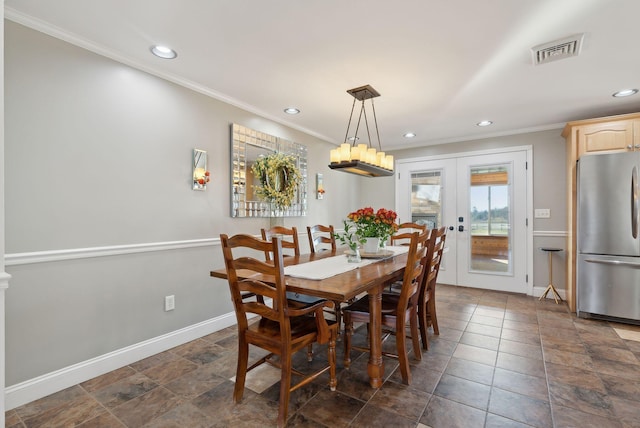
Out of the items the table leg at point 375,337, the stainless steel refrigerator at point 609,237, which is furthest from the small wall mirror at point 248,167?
the stainless steel refrigerator at point 609,237

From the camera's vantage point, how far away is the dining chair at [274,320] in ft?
5.17

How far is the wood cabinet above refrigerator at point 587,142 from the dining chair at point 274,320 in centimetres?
350

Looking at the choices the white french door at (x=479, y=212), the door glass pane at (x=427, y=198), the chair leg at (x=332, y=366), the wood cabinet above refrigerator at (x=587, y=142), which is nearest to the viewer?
the chair leg at (x=332, y=366)

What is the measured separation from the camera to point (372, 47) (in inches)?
86.9

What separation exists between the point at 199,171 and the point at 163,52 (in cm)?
100

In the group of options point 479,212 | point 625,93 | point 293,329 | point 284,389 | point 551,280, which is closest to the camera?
point 284,389

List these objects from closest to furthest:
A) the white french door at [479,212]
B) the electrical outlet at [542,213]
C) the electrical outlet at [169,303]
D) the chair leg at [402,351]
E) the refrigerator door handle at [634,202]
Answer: the chair leg at [402,351], the electrical outlet at [169,303], the refrigerator door handle at [634,202], the electrical outlet at [542,213], the white french door at [479,212]

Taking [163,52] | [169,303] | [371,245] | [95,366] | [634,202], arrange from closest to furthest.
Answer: [95,366]
[163,52]
[169,303]
[371,245]
[634,202]

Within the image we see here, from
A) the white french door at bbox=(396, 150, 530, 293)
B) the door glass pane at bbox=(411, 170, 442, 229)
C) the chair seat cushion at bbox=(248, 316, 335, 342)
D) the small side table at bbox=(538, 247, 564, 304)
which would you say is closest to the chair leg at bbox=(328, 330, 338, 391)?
the chair seat cushion at bbox=(248, 316, 335, 342)

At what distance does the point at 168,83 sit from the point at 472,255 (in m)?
4.62

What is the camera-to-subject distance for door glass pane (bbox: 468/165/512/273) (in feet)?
14.7

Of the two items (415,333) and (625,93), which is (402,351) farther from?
(625,93)

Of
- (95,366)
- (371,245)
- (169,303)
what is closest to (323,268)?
(371,245)

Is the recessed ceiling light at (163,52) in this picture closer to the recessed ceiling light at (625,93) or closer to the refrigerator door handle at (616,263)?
the recessed ceiling light at (625,93)
